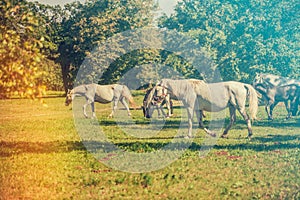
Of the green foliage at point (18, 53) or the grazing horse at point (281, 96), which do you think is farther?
the grazing horse at point (281, 96)

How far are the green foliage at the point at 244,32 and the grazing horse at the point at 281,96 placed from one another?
0.82 m

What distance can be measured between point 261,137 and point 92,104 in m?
3.62

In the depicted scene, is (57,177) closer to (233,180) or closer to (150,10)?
(233,180)

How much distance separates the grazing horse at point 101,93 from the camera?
877 cm

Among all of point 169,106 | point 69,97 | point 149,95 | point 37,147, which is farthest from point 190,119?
point 37,147

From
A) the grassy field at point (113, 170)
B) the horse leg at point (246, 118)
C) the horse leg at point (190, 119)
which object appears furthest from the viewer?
the horse leg at point (246, 118)

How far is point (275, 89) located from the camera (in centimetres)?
1116

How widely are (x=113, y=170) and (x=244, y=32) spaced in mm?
4196

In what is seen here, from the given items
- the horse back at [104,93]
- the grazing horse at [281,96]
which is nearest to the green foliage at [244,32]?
the grazing horse at [281,96]

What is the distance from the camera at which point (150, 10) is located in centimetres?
907

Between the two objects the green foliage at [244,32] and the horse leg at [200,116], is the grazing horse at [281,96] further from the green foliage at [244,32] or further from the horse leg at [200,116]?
the horse leg at [200,116]

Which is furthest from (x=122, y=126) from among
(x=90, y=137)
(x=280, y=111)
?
(x=280, y=111)

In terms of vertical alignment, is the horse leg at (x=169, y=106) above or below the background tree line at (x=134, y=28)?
below

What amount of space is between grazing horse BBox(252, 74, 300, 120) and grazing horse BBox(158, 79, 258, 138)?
60cm
